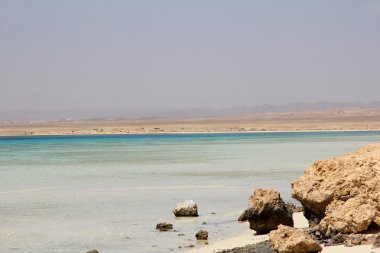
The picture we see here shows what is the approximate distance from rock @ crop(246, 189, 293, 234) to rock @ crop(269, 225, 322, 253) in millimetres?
2885

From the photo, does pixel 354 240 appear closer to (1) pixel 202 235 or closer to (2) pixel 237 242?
(2) pixel 237 242

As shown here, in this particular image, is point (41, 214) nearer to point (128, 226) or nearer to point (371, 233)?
point (128, 226)

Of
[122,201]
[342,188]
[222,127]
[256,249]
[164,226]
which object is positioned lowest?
[222,127]

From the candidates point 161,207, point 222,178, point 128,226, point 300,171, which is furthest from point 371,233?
point 300,171

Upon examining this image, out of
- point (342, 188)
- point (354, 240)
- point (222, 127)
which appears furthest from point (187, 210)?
point (222, 127)

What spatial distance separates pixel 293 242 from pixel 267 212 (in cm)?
324

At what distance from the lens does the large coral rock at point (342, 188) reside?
973 cm

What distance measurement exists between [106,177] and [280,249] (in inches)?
667

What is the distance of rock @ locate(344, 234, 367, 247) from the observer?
30.0 ft

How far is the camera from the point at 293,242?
870cm

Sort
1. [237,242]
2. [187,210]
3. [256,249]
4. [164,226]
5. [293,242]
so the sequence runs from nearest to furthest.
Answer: [293,242] → [256,249] → [237,242] → [164,226] → [187,210]

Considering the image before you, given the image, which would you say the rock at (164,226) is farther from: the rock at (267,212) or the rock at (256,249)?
the rock at (256,249)

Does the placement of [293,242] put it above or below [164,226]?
above

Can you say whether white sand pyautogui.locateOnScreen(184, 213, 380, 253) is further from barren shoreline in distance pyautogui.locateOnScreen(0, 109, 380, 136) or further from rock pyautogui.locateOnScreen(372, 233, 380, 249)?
barren shoreline in distance pyautogui.locateOnScreen(0, 109, 380, 136)
